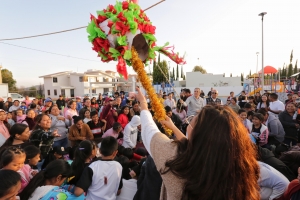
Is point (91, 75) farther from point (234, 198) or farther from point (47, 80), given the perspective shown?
point (234, 198)

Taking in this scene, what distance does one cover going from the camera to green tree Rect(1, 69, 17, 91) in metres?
35.1

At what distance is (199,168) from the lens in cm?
106

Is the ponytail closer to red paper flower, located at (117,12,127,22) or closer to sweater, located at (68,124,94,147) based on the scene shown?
red paper flower, located at (117,12,127,22)

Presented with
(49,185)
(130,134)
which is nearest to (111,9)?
(49,185)

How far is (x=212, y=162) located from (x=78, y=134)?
3723 mm

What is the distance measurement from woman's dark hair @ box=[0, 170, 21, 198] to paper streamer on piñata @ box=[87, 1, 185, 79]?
1.21 m

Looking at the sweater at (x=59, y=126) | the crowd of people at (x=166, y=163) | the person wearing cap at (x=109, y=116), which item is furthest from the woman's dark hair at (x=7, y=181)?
the person wearing cap at (x=109, y=116)

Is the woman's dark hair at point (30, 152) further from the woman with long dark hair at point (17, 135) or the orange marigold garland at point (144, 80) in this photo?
the orange marigold garland at point (144, 80)

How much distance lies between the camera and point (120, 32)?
6.09 ft

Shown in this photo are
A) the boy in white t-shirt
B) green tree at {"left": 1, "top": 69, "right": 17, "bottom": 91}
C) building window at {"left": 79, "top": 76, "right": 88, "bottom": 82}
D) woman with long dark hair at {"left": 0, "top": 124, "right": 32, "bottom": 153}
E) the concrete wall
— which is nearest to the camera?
the boy in white t-shirt

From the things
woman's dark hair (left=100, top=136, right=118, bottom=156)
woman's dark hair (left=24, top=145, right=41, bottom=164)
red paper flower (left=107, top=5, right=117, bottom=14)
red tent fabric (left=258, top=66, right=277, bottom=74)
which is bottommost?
woman's dark hair (left=24, top=145, right=41, bottom=164)

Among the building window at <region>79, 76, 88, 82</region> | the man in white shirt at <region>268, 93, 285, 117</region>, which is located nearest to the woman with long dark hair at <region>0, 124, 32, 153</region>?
the man in white shirt at <region>268, 93, 285, 117</region>

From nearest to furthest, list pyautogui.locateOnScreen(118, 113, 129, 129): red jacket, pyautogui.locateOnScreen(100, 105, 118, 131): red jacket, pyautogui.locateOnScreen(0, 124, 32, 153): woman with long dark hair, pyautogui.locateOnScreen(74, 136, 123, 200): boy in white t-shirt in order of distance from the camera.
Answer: pyautogui.locateOnScreen(74, 136, 123, 200): boy in white t-shirt < pyautogui.locateOnScreen(0, 124, 32, 153): woman with long dark hair < pyautogui.locateOnScreen(118, 113, 129, 129): red jacket < pyautogui.locateOnScreen(100, 105, 118, 131): red jacket

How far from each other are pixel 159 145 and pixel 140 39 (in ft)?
4.00
